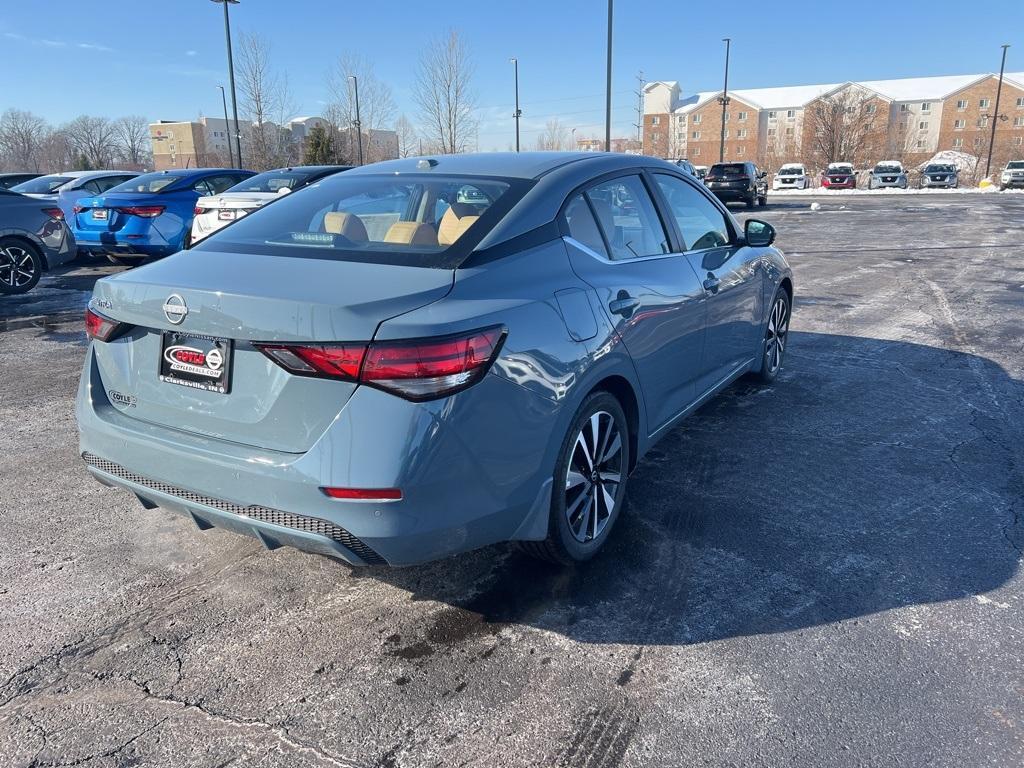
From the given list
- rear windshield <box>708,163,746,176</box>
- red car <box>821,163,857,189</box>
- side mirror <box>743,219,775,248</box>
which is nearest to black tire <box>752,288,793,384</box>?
side mirror <box>743,219,775,248</box>

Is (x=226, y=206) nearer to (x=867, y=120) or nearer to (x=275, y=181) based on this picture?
(x=275, y=181)

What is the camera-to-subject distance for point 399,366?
2357 mm

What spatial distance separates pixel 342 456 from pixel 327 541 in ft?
1.01

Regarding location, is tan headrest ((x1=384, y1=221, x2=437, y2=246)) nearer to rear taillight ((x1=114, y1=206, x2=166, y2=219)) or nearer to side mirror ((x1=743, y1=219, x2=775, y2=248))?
side mirror ((x1=743, y1=219, x2=775, y2=248))

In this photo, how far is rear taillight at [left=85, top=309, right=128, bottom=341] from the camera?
287 cm

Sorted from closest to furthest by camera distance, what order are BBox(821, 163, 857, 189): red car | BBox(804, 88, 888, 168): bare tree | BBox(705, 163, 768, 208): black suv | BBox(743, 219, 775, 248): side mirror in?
BBox(743, 219, 775, 248): side mirror
BBox(705, 163, 768, 208): black suv
BBox(821, 163, 857, 189): red car
BBox(804, 88, 888, 168): bare tree

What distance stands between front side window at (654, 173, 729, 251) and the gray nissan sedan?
0.63 meters

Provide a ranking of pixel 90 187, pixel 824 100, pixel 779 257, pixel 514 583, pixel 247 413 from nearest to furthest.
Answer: pixel 247 413 < pixel 514 583 < pixel 779 257 < pixel 90 187 < pixel 824 100

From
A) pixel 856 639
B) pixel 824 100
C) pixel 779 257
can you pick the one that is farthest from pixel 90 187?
pixel 824 100

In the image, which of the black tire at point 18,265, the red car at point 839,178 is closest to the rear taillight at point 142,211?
the black tire at point 18,265

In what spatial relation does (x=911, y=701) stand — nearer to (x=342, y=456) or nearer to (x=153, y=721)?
(x=342, y=456)

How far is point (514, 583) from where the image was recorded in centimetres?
320

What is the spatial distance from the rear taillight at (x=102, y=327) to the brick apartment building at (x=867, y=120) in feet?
258

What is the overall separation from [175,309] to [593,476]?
173 cm
